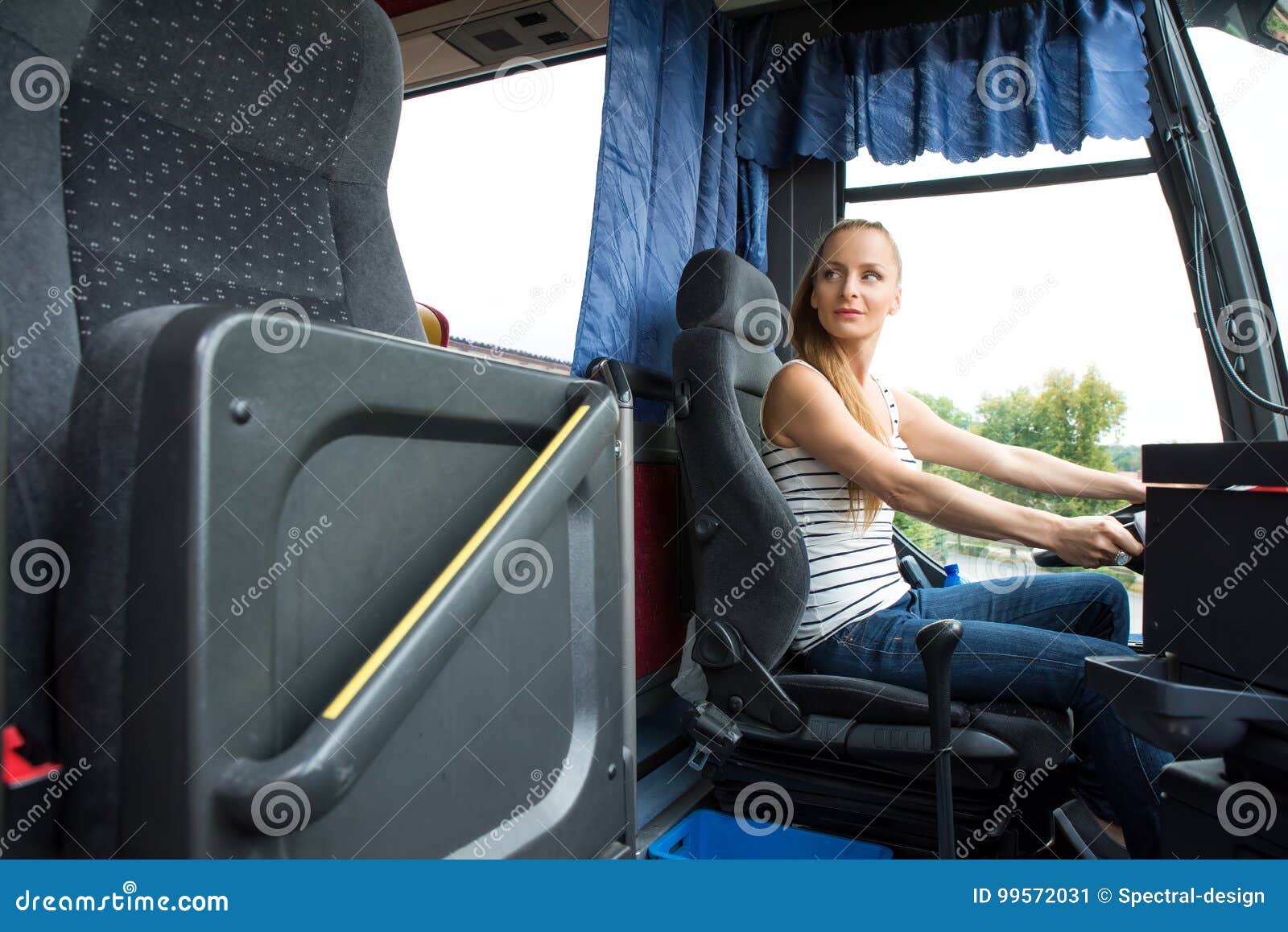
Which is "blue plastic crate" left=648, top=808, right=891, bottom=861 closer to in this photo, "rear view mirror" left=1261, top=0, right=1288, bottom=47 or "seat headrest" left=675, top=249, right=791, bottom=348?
"seat headrest" left=675, top=249, right=791, bottom=348

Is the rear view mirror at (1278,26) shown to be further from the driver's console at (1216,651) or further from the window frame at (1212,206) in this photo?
the driver's console at (1216,651)

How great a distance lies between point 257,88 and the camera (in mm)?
1066

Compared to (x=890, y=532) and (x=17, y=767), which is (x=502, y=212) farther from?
(x=17, y=767)

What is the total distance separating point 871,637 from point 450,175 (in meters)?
1.50

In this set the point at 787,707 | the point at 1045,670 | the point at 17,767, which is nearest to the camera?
the point at 17,767

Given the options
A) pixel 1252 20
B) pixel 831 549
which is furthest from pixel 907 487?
pixel 1252 20

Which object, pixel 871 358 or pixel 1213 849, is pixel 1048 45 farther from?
pixel 1213 849

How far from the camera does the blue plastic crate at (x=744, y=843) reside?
5.90 feet

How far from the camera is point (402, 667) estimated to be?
691mm

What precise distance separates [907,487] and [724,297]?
1.92 feet

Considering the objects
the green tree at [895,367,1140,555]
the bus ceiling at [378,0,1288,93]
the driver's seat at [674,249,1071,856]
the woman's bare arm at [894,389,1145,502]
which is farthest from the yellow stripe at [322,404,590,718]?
the bus ceiling at [378,0,1288,93]

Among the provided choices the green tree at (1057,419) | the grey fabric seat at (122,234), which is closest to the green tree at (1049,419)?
the green tree at (1057,419)

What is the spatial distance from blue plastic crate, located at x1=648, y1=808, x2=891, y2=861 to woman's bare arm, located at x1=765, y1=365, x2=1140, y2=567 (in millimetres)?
713

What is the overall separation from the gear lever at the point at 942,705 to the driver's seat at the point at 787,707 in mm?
68
